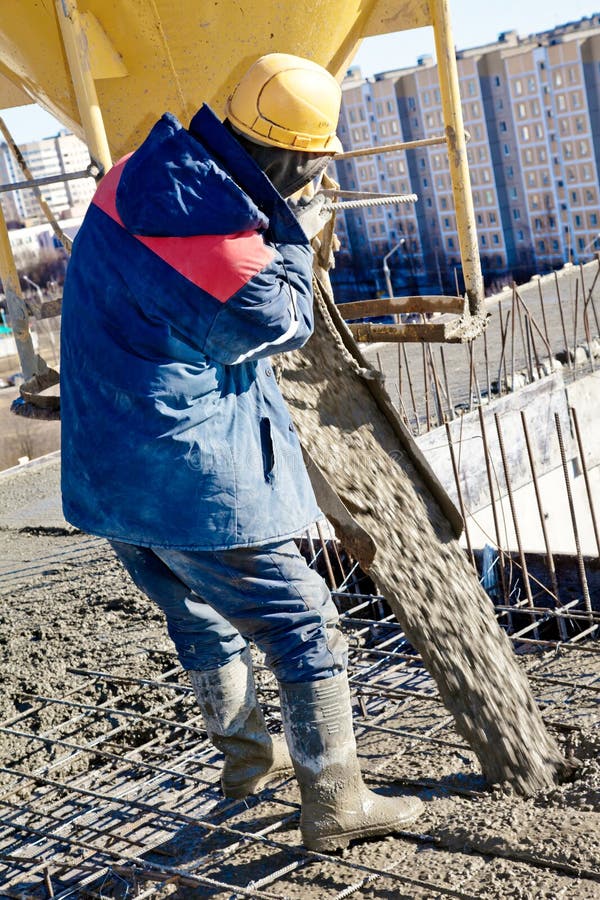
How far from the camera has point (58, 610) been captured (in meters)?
5.36

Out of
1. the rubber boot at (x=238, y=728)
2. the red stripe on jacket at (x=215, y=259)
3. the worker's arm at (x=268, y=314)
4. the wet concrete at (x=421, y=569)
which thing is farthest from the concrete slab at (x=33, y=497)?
the red stripe on jacket at (x=215, y=259)

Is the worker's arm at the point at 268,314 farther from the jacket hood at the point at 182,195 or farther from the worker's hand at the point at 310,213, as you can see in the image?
the worker's hand at the point at 310,213

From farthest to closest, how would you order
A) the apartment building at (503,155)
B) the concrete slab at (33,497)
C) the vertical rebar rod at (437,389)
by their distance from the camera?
the apartment building at (503,155), the vertical rebar rod at (437,389), the concrete slab at (33,497)

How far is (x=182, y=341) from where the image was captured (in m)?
2.41

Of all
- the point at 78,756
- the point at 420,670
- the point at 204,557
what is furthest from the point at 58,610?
the point at 204,557

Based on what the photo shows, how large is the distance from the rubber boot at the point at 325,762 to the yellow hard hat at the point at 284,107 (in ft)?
4.45

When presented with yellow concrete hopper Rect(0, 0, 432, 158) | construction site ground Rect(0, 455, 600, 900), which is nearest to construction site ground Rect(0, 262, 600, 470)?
yellow concrete hopper Rect(0, 0, 432, 158)

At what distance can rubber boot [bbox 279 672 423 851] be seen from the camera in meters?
2.66

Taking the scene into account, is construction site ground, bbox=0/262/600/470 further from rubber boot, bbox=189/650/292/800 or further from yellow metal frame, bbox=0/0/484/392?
rubber boot, bbox=189/650/292/800

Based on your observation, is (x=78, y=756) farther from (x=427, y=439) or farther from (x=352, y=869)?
(x=427, y=439)

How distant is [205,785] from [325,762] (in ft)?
3.04

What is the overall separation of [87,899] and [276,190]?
197 centimetres

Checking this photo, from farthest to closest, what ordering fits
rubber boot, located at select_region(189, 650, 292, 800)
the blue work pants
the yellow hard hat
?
1. rubber boot, located at select_region(189, 650, 292, 800)
2. the blue work pants
3. the yellow hard hat

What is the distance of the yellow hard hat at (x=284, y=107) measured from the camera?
95.0 inches
